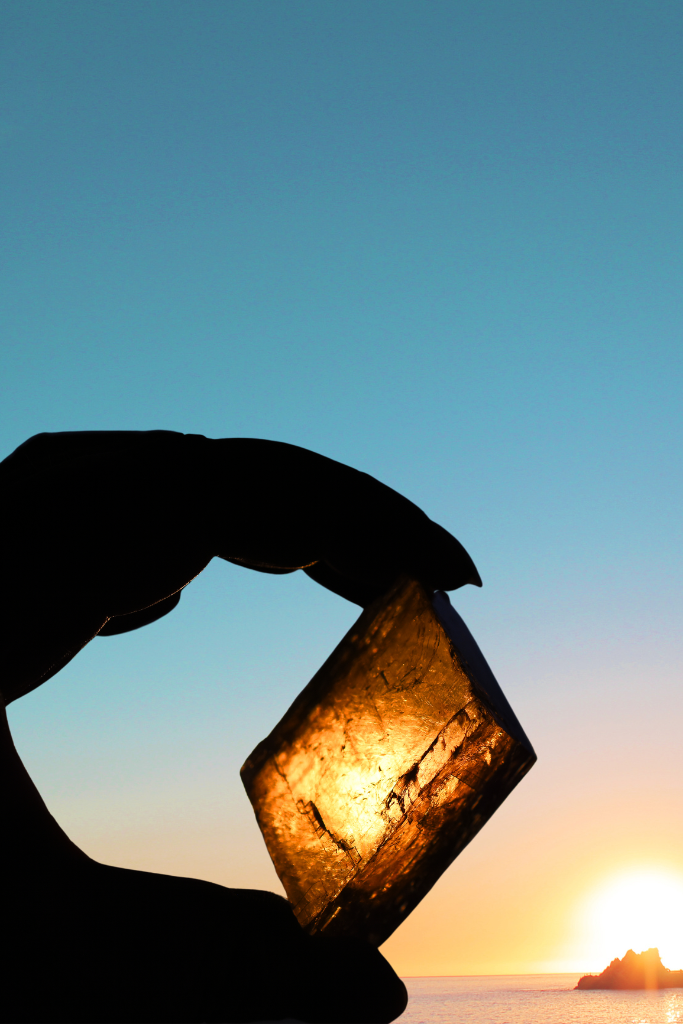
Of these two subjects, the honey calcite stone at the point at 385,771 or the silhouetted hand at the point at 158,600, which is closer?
the silhouetted hand at the point at 158,600

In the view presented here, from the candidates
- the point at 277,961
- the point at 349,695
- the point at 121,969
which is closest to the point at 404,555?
the point at 349,695

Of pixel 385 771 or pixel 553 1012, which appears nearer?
pixel 385 771

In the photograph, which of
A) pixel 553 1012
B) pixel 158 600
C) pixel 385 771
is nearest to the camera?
pixel 385 771

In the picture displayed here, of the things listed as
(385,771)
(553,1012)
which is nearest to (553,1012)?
(553,1012)

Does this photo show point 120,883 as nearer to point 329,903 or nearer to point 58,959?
point 58,959

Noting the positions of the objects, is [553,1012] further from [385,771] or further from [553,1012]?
[385,771]

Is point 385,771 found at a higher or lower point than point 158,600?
lower
